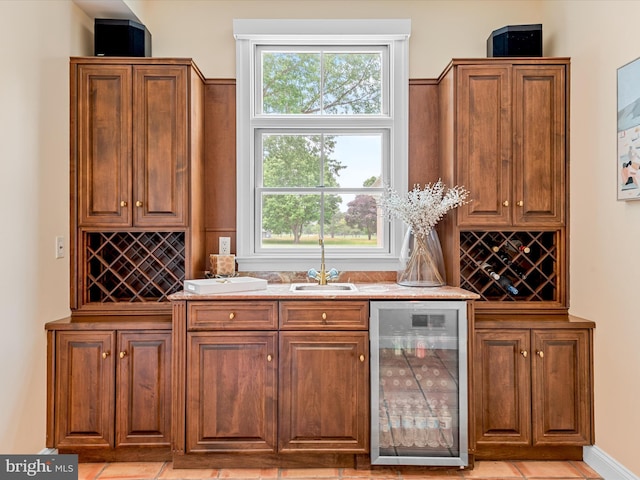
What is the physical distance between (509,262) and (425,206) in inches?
28.1

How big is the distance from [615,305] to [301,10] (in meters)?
2.78

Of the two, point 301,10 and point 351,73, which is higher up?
point 301,10

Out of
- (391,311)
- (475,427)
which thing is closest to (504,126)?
(391,311)

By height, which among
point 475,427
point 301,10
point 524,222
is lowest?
point 475,427

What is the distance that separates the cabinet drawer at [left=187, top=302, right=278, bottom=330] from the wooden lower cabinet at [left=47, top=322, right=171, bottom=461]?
25 cm

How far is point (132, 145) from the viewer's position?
9.21 ft

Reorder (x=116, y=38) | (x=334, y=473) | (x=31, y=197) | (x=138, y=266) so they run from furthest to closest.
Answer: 1. (x=138, y=266)
2. (x=116, y=38)
3. (x=334, y=473)
4. (x=31, y=197)

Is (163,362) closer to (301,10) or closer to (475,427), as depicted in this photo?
(475,427)

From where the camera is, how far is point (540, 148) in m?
2.85

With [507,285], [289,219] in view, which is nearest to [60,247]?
[289,219]

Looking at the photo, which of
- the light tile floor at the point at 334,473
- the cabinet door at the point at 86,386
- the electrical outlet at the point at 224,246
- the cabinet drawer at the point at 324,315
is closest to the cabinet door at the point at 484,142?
the cabinet drawer at the point at 324,315

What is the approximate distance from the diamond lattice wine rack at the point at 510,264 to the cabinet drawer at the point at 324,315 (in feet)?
2.92

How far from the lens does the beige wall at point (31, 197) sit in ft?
7.41

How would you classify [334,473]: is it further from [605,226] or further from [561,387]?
[605,226]
